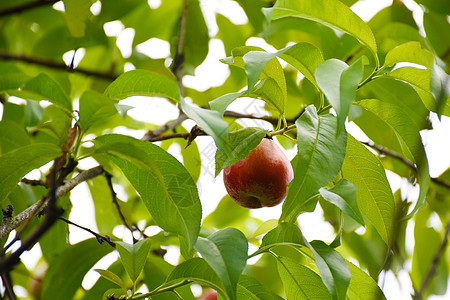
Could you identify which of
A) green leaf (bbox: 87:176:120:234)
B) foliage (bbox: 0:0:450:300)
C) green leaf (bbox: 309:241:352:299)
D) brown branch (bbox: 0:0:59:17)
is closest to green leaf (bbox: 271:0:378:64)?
foliage (bbox: 0:0:450:300)

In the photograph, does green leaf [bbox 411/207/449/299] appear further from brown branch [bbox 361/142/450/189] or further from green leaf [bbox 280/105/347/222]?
green leaf [bbox 280/105/347/222]

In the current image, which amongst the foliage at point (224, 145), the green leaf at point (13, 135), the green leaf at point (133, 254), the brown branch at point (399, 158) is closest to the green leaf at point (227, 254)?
the foliage at point (224, 145)

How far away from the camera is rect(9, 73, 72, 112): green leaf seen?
32.2 inches

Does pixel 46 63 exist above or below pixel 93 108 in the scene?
below

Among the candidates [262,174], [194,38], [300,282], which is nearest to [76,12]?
[194,38]

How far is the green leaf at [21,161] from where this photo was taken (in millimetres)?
830

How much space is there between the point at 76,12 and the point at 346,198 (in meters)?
0.92

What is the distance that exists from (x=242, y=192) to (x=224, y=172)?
0.07 meters

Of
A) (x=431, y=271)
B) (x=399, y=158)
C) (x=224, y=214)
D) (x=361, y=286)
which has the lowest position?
(x=224, y=214)

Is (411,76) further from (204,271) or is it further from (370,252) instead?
(370,252)

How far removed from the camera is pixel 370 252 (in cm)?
146

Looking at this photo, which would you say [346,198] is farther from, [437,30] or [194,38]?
[194,38]

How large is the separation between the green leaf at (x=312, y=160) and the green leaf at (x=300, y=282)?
0.13 m

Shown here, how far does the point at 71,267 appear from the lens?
1230 millimetres
